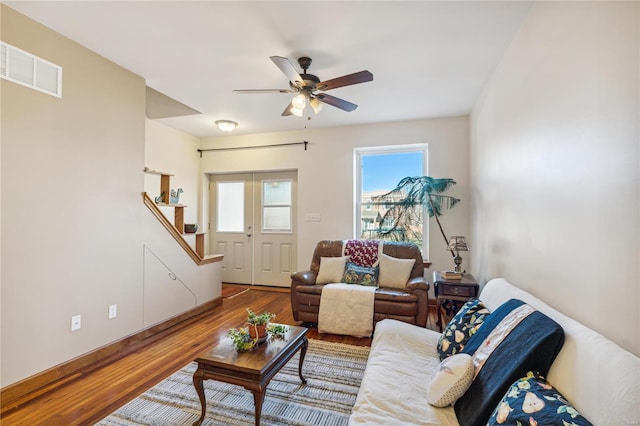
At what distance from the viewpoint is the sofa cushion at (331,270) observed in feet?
11.1

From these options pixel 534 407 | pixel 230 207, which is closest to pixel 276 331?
pixel 534 407

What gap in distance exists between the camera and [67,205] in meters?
2.26

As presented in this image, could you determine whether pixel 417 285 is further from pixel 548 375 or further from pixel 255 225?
pixel 255 225

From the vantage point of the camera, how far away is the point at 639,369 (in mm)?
782

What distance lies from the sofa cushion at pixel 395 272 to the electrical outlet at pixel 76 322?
9.29ft

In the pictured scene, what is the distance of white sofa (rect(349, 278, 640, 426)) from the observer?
798 mm

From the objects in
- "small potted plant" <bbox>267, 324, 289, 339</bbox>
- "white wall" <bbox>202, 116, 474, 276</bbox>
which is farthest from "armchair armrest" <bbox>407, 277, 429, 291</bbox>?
"small potted plant" <bbox>267, 324, 289, 339</bbox>

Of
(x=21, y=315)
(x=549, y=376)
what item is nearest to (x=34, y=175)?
(x=21, y=315)

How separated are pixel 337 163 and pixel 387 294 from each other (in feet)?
7.34

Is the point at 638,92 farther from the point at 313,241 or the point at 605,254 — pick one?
the point at 313,241

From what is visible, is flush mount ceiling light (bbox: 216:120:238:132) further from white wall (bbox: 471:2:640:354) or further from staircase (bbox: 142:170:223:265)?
white wall (bbox: 471:2:640:354)

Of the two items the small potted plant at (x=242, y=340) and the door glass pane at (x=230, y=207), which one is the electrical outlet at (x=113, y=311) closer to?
the small potted plant at (x=242, y=340)

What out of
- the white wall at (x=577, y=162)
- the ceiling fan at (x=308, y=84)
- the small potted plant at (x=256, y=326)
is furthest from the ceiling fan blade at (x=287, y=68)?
the small potted plant at (x=256, y=326)

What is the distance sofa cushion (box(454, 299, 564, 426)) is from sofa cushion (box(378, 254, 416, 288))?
5.94 ft
